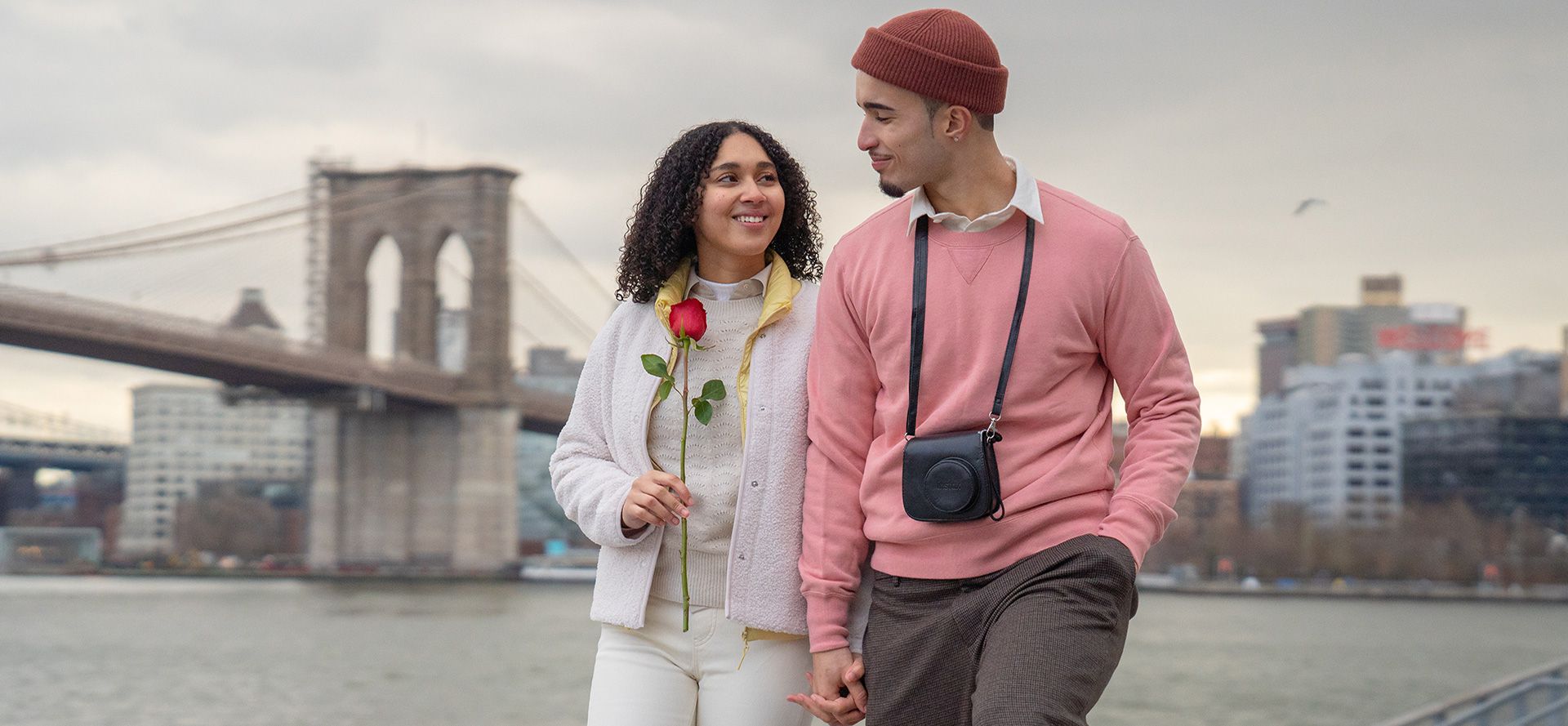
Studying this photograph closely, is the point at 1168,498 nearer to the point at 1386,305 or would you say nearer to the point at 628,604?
the point at 628,604

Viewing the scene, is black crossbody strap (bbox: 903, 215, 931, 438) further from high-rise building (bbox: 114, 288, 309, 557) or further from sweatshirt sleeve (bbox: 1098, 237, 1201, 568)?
high-rise building (bbox: 114, 288, 309, 557)

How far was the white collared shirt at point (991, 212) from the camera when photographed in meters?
1.97

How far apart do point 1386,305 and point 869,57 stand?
8079 centimetres

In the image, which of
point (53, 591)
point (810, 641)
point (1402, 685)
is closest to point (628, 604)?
point (810, 641)

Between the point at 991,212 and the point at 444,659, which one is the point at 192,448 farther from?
the point at 991,212

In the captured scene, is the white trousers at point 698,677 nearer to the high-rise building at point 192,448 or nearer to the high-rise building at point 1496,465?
the high-rise building at point 192,448

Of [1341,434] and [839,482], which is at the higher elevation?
[1341,434]

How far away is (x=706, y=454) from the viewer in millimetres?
2219

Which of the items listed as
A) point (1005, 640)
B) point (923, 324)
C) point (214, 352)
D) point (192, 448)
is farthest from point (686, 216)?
point (192, 448)

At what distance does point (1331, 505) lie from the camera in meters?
57.4

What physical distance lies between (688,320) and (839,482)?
0.28 meters

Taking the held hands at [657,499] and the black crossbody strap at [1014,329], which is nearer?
the black crossbody strap at [1014,329]

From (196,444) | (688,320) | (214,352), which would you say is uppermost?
(214,352)

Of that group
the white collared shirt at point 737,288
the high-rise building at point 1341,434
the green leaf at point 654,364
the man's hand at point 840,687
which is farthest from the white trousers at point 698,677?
the high-rise building at point 1341,434
